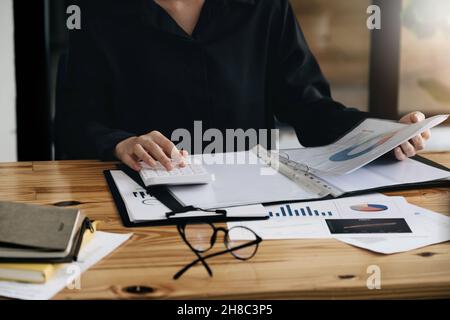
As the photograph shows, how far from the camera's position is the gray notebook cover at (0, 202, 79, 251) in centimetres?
67

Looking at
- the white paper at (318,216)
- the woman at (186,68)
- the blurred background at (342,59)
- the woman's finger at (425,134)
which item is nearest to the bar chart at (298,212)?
the white paper at (318,216)

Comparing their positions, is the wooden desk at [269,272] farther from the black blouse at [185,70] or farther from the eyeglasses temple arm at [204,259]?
the black blouse at [185,70]

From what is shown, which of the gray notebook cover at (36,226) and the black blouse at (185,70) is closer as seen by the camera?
the gray notebook cover at (36,226)

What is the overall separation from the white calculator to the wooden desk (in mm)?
137

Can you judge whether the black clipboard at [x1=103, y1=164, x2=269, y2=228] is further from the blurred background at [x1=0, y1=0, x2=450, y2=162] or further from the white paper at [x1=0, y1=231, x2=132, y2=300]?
the blurred background at [x1=0, y1=0, x2=450, y2=162]

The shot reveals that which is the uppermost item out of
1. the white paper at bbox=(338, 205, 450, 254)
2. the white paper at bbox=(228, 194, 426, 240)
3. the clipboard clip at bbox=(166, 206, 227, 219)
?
the clipboard clip at bbox=(166, 206, 227, 219)

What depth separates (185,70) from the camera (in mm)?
1529

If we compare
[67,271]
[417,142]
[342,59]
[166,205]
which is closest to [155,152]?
[166,205]

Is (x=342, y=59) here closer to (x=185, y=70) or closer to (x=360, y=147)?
(x=185, y=70)

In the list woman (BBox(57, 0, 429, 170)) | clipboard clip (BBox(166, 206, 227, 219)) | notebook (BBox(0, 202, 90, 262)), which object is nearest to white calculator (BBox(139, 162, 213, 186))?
clipboard clip (BBox(166, 206, 227, 219))

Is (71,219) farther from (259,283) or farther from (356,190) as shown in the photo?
(356,190)

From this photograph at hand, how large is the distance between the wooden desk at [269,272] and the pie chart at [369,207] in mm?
150

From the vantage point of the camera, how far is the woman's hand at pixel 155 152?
3.39 ft

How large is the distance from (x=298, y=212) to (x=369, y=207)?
0.12 metres
